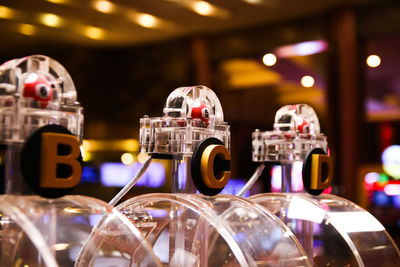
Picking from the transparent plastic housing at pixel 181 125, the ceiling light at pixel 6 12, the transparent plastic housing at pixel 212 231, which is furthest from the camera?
the ceiling light at pixel 6 12

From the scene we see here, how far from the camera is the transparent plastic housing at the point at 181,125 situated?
150cm

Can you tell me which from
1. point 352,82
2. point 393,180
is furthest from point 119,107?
point 393,180

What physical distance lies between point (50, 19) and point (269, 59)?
3.89 metres

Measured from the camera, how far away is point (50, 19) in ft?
14.0

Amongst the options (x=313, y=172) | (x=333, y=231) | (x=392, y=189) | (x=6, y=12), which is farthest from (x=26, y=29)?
(x=392, y=189)

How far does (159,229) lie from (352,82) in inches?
212

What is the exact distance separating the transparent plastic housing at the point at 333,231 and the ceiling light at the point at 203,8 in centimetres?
433

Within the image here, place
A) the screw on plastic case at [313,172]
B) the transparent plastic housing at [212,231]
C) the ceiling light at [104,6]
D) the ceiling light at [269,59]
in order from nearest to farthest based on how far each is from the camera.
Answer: the transparent plastic housing at [212,231], the screw on plastic case at [313,172], the ceiling light at [104,6], the ceiling light at [269,59]

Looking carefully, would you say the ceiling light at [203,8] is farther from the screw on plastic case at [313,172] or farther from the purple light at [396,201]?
the screw on plastic case at [313,172]

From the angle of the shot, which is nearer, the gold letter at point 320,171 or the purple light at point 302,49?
the gold letter at point 320,171

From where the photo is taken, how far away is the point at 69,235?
1.19m

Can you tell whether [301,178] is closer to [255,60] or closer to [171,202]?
[171,202]

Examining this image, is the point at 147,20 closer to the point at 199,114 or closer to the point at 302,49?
the point at 302,49

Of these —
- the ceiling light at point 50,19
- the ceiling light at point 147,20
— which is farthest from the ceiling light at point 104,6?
the ceiling light at point 147,20
